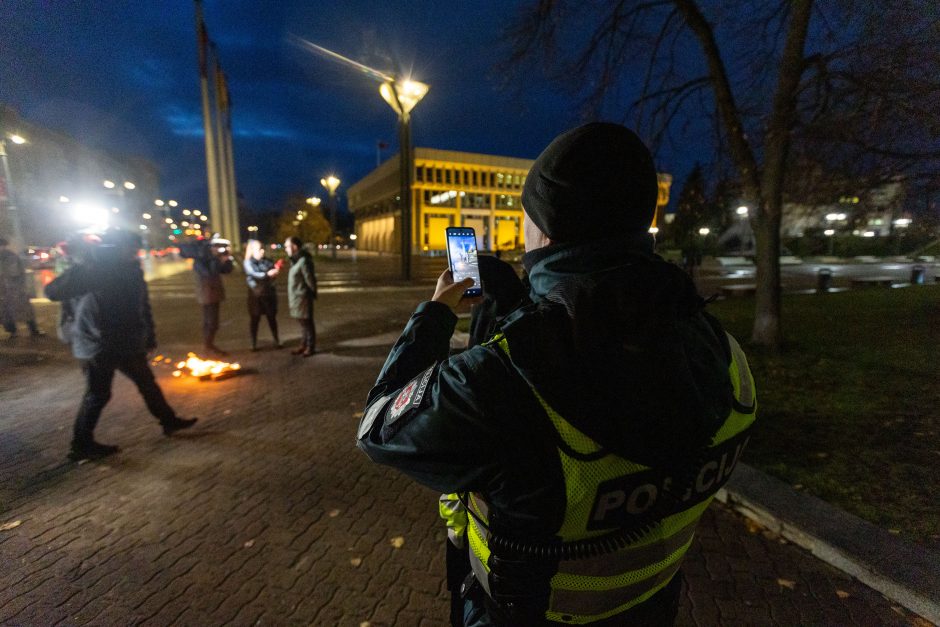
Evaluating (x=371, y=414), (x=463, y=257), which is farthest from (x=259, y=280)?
(x=371, y=414)

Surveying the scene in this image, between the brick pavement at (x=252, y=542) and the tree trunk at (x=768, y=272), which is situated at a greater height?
the tree trunk at (x=768, y=272)

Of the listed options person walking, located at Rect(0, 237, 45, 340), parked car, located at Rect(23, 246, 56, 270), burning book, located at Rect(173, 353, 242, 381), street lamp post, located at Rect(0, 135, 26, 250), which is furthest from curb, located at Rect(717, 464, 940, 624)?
parked car, located at Rect(23, 246, 56, 270)

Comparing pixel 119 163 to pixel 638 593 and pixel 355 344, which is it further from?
pixel 638 593

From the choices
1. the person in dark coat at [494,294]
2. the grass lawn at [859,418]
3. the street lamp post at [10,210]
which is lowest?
the grass lawn at [859,418]

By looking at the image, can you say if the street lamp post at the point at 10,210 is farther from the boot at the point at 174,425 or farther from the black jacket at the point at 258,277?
the boot at the point at 174,425

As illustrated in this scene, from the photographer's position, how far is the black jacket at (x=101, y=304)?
4156 millimetres

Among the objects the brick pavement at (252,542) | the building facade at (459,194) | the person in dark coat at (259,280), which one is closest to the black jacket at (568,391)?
the brick pavement at (252,542)

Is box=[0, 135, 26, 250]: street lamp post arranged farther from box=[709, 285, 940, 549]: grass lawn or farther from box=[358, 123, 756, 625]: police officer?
box=[709, 285, 940, 549]: grass lawn

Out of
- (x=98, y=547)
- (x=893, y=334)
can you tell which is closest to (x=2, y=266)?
(x=98, y=547)

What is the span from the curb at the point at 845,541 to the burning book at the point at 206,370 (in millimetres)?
6566

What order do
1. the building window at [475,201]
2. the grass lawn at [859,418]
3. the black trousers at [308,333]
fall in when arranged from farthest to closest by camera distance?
the building window at [475,201], the black trousers at [308,333], the grass lawn at [859,418]

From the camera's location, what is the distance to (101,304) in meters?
4.23

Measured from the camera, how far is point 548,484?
94 centimetres

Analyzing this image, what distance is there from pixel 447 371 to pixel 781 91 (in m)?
7.89
